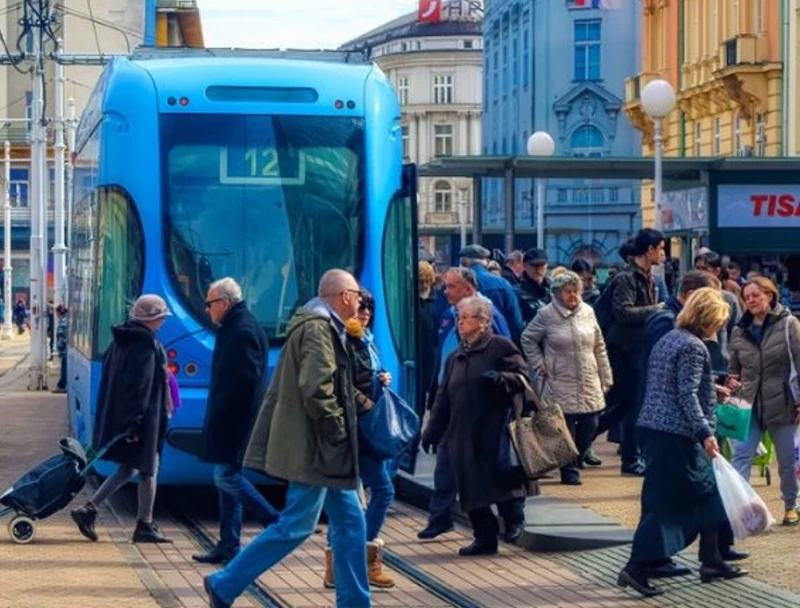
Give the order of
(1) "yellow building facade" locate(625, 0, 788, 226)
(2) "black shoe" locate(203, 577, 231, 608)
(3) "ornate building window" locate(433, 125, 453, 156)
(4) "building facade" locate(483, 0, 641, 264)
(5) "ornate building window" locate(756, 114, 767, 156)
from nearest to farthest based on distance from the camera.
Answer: (2) "black shoe" locate(203, 577, 231, 608) → (1) "yellow building facade" locate(625, 0, 788, 226) → (5) "ornate building window" locate(756, 114, 767, 156) → (4) "building facade" locate(483, 0, 641, 264) → (3) "ornate building window" locate(433, 125, 453, 156)

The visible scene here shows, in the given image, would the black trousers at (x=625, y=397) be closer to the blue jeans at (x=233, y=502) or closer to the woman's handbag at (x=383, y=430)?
the blue jeans at (x=233, y=502)

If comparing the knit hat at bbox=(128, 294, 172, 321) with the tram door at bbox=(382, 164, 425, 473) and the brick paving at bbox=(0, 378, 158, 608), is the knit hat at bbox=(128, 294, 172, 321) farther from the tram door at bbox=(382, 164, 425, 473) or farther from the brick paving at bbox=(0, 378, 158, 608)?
the tram door at bbox=(382, 164, 425, 473)

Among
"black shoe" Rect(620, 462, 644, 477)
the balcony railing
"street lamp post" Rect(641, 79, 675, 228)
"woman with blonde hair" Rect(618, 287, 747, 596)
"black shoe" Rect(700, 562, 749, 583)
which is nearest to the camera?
"woman with blonde hair" Rect(618, 287, 747, 596)

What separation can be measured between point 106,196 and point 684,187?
18765mm

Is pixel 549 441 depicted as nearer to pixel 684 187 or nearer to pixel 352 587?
pixel 352 587

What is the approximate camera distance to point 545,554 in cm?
1321

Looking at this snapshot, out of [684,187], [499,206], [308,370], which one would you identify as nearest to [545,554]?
[308,370]

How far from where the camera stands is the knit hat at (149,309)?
13711 millimetres

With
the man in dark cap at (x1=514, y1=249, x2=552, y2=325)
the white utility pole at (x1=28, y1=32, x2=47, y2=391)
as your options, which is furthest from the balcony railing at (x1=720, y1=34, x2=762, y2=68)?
the man in dark cap at (x1=514, y1=249, x2=552, y2=325)

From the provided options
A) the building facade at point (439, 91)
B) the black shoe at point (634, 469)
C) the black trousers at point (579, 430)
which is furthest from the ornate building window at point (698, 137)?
the building facade at point (439, 91)

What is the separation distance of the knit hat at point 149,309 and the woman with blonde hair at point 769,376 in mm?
3728

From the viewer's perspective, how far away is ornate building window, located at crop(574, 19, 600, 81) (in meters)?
78.1

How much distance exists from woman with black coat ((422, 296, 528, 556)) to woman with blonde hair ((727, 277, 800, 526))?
164cm

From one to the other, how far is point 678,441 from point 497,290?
5.50 meters
